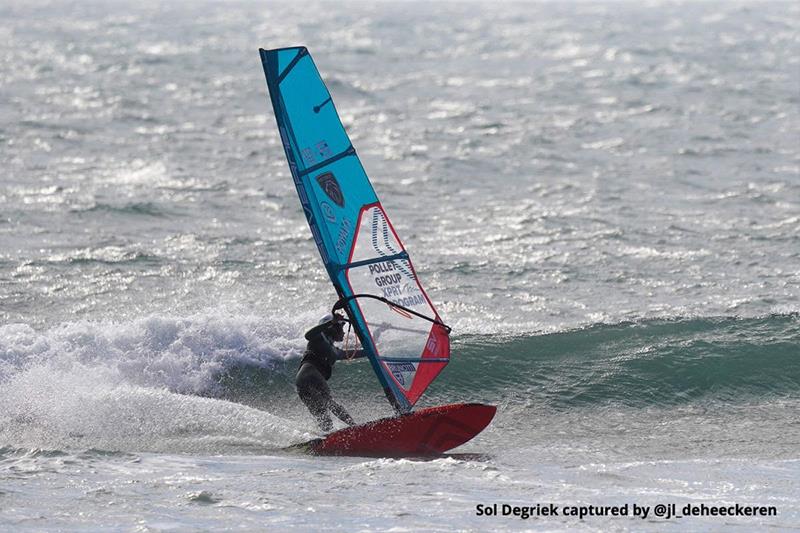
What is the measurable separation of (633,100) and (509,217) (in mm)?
13733

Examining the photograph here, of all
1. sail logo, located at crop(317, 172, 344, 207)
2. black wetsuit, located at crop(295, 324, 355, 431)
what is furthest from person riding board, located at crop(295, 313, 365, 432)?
sail logo, located at crop(317, 172, 344, 207)

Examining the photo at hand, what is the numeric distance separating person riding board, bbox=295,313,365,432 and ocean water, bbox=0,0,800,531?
1.18 feet

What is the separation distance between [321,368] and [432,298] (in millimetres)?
4676

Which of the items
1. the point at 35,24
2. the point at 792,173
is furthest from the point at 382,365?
the point at 35,24

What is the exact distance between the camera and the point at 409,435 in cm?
924

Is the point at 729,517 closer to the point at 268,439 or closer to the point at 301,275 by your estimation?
the point at 268,439

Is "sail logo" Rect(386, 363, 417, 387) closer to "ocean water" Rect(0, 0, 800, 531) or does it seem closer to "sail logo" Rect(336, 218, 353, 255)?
"ocean water" Rect(0, 0, 800, 531)

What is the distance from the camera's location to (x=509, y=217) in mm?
18250

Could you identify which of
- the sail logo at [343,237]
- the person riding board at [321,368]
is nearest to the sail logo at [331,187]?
the sail logo at [343,237]

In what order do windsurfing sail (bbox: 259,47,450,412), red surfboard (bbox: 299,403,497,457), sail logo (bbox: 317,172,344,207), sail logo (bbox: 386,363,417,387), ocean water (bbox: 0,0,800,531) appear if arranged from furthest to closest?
sail logo (bbox: 386,363,417,387) < sail logo (bbox: 317,172,344,207) < windsurfing sail (bbox: 259,47,450,412) < red surfboard (bbox: 299,403,497,457) < ocean water (bbox: 0,0,800,531)

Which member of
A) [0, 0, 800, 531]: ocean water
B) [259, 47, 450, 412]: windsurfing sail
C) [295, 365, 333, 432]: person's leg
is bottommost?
[0, 0, 800, 531]: ocean water

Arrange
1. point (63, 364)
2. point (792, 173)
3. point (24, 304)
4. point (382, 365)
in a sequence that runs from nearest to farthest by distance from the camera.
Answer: point (382, 365) < point (63, 364) < point (24, 304) < point (792, 173)

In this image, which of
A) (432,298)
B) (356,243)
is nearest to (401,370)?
(356,243)

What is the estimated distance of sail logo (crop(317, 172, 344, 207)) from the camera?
9.44 meters
